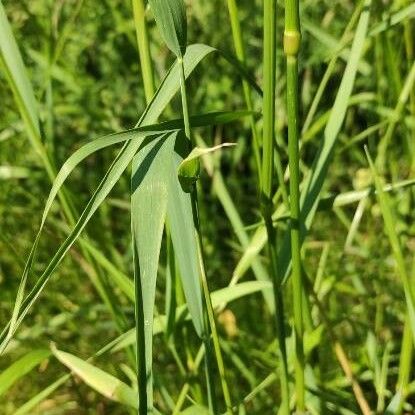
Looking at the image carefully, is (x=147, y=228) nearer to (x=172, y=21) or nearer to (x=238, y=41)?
(x=172, y=21)

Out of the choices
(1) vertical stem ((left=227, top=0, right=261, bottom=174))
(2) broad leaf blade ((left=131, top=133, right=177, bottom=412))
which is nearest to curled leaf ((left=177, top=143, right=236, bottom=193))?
(2) broad leaf blade ((left=131, top=133, right=177, bottom=412))

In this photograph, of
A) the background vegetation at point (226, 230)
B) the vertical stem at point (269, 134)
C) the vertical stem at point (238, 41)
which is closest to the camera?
the vertical stem at point (269, 134)

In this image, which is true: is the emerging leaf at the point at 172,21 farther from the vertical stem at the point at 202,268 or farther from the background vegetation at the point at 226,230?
the background vegetation at the point at 226,230

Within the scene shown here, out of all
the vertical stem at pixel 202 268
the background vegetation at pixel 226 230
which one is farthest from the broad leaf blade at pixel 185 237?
the background vegetation at pixel 226 230

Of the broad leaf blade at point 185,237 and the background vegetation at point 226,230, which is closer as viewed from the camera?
the broad leaf blade at point 185,237

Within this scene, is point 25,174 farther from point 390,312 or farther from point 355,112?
point 355,112

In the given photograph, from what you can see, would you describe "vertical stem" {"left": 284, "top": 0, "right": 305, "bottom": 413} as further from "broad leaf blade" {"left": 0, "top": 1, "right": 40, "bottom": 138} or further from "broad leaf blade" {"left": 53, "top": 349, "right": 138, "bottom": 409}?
"broad leaf blade" {"left": 0, "top": 1, "right": 40, "bottom": 138}

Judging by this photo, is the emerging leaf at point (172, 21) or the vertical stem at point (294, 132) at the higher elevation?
the emerging leaf at point (172, 21)
